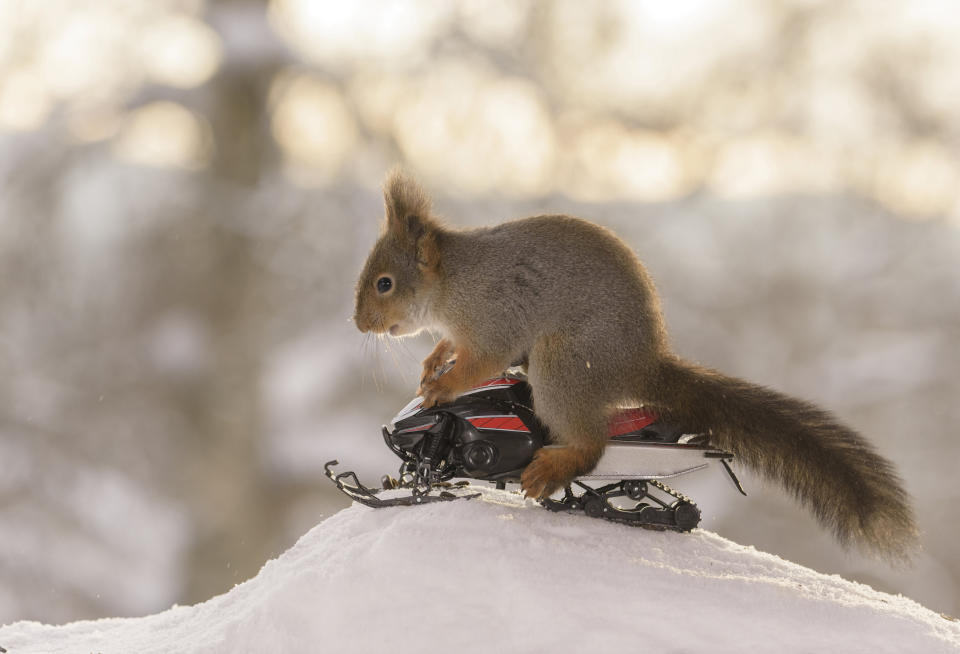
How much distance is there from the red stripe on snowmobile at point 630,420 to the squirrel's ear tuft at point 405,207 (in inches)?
20.0

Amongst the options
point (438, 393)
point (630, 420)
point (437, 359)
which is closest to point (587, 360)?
point (630, 420)

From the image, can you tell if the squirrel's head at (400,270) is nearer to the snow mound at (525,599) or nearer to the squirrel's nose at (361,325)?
the squirrel's nose at (361,325)

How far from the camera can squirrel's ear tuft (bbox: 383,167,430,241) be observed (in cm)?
169

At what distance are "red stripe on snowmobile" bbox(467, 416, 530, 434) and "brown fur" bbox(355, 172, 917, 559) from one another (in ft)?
0.16

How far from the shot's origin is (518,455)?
5.20 feet

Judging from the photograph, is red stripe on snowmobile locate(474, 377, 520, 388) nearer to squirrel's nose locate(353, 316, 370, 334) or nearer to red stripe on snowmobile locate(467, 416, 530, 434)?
red stripe on snowmobile locate(467, 416, 530, 434)

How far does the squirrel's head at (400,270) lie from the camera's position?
1.65 m

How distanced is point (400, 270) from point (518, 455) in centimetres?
Result: 41

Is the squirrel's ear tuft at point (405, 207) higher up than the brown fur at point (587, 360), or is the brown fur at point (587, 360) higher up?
the squirrel's ear tuft at point (405, 207)

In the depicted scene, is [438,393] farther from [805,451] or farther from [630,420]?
[805,451]

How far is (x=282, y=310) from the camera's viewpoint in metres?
3.87

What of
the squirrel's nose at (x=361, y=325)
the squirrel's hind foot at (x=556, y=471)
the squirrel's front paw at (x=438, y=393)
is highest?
the squirrel's nose at (x=361, y=325)

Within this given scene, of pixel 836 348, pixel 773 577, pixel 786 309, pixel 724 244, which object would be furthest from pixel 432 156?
pixel 773 577

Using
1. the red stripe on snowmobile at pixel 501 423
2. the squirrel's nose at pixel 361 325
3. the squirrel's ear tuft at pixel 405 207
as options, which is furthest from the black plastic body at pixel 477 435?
the squirrel's ear tuft at pixel 405 207
